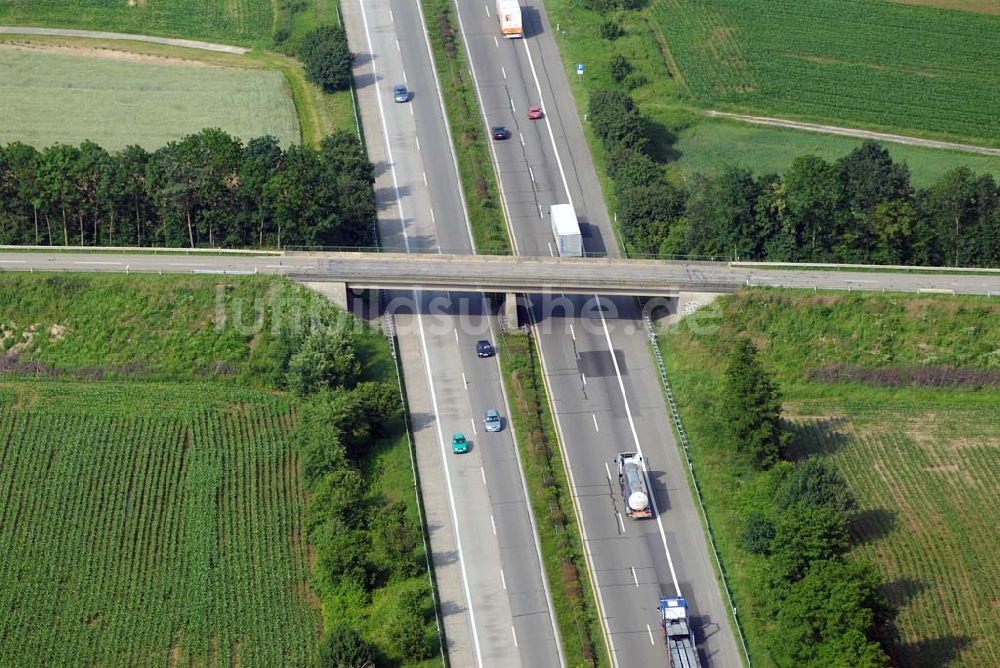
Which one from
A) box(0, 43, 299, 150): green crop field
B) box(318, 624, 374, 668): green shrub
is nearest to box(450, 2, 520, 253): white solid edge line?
box(0, 43, 299, 150): green crop field

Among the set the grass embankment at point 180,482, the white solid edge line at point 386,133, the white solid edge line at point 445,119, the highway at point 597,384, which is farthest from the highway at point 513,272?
the white solid edge line at point 445,119

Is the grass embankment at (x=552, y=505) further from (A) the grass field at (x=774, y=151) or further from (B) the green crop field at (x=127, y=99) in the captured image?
(B) the green crop field at (x=127, y=99)

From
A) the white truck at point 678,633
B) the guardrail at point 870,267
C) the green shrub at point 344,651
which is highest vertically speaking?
the guardrail at point 870,267

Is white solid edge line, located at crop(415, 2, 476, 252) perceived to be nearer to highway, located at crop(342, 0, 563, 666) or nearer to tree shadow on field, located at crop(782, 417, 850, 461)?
highway, located at crop(342, 0, 563, 666)

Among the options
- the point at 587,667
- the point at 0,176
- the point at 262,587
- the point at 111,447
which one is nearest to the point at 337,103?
the point at 0,176

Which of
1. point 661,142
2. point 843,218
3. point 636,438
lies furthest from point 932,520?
point 661,142

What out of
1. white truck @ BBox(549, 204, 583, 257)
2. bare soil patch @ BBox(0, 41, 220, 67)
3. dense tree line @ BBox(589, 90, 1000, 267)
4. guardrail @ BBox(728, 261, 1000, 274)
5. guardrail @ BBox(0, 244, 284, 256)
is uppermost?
bare soil patch @ BBox(0, 41, 220, 67)
